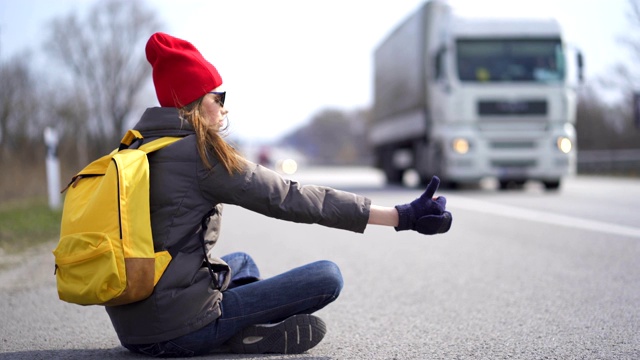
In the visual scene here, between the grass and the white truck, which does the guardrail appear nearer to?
the white truck

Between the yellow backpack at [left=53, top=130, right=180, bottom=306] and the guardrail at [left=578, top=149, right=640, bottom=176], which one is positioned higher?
the yellow backpack at [left=53, top=130, right=180, bottom=306]

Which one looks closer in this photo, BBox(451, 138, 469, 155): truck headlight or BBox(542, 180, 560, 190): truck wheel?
BBox(451, 138, 469, 155): truck headlight

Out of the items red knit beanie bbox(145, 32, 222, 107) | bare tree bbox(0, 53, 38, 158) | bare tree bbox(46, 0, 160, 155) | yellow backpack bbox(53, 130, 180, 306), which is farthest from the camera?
bare tree bbox(46, 0, 160, 155)

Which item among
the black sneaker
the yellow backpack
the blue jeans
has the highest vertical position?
the yellow backpack

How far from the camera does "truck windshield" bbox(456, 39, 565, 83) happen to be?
17688 mm

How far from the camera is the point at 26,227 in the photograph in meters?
11.5

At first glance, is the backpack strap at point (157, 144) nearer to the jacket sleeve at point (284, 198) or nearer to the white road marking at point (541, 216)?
the jacket sleeve at point (284, 198)

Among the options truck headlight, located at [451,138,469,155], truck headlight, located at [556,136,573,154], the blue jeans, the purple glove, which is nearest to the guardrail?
truck headlight, located at [556,136,573,154]

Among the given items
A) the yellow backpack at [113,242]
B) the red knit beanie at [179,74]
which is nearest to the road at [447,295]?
the yellow backpack at [113,242]

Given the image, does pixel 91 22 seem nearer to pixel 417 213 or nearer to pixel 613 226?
pixel 613 226

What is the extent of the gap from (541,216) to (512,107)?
6.38 meters

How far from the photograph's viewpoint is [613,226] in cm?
991

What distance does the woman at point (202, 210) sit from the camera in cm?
A: 339

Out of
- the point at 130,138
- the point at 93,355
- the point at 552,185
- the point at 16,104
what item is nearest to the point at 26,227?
the point at 93,355
